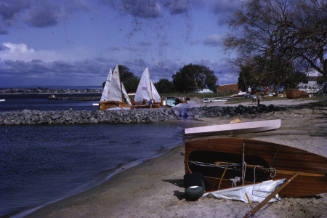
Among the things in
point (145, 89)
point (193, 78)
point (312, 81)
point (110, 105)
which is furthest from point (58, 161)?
point (193, 78)

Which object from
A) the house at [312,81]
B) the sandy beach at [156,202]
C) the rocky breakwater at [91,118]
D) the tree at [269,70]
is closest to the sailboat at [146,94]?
the rocky breakwater at [91,118]

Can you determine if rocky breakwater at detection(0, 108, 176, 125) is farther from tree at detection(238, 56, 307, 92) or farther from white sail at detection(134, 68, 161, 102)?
tree at detection(238, 56, 307, 92)

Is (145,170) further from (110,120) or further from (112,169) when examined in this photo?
(110,120)

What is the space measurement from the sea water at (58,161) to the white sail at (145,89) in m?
24.1

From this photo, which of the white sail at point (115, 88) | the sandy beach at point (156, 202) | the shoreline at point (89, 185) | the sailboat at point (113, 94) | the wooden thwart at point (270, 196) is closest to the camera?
the wooden thwart at point (270, 196)

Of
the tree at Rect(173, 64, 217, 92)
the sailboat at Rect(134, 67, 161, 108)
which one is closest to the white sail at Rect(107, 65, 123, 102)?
the sailboat at Rect(134, 67, 161, 108)

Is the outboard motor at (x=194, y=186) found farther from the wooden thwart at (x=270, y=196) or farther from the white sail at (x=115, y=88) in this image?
the white sail at (x=115, y=88)

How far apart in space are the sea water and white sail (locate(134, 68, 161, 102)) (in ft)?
78.9

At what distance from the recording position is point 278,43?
26.0 metres

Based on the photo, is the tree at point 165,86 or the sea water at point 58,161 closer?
the sea water at point 58,161

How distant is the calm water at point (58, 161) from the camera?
1173cm

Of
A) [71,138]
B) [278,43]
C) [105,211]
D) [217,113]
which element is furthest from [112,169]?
[217,113]

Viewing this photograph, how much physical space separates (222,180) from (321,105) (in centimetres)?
2383

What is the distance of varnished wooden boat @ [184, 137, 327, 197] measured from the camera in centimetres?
827
